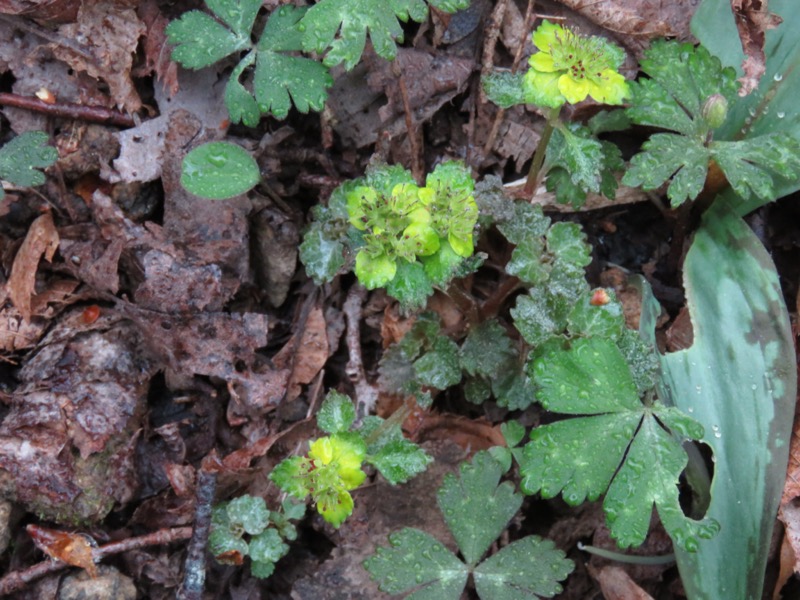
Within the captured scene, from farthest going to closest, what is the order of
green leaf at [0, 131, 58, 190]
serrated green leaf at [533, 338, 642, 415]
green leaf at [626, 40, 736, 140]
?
green leaf at [0, 131, 58, 190] → green leaf at [626, 40, 736, 140] → serrated green leaf at [533, 338, 642, 415]

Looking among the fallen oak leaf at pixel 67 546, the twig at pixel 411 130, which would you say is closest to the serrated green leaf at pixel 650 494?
the twig at pixel 411 130

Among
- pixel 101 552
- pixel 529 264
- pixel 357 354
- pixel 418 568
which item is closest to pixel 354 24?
pixel 529 264

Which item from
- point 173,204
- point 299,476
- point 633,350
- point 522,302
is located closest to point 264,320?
point 173,204

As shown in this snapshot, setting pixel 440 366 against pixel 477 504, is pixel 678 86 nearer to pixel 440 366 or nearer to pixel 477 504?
pixel 440 366

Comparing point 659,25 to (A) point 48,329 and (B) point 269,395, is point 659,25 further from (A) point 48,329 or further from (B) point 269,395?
(A) point 48,329

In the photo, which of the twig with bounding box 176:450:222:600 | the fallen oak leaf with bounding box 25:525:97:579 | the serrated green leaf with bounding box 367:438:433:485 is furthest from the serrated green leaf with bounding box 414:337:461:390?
the fallen oak leaf with bounding box 25:525:97:579

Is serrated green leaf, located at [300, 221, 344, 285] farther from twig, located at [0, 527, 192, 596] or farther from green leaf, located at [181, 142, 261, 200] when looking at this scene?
twig, located at [0, 527, 192, 596]

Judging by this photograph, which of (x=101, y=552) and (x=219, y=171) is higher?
(x=219, y=171)
